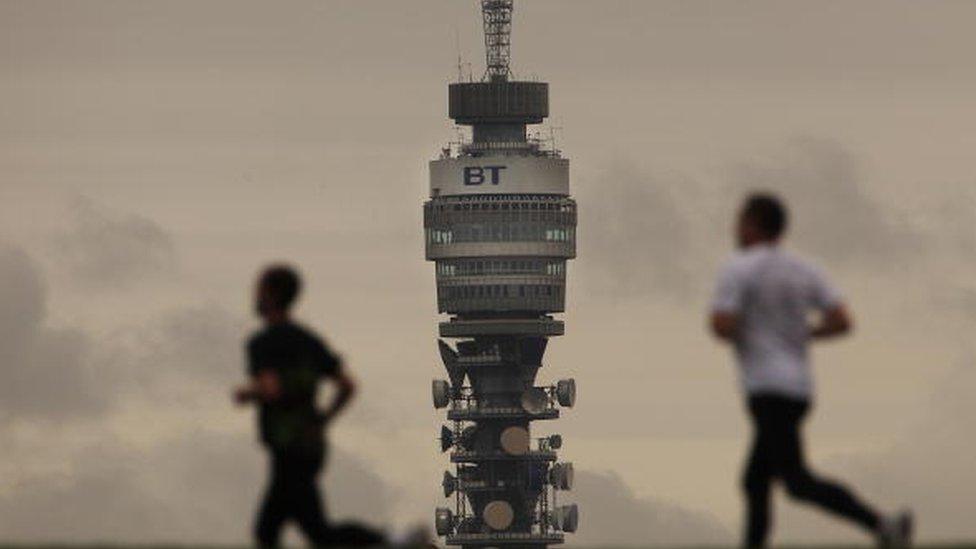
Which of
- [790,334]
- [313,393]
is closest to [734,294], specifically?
[790,334]

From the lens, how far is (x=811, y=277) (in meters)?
41.1

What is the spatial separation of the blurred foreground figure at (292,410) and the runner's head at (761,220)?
13.6 feet

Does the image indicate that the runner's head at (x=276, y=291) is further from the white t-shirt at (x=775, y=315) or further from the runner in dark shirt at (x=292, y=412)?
the white t-shirt at (x=775, y=315)

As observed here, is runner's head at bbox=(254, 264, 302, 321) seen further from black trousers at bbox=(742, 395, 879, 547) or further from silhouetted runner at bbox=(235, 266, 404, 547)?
black trousers at bbox=(742, 395, 879, 547)

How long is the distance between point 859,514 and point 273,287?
6.22 metres

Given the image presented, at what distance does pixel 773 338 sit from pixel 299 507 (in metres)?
5.02

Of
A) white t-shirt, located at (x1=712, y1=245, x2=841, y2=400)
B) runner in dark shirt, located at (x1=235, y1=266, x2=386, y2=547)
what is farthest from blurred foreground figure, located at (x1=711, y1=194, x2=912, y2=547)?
runner in dark shirt, located at (x1=235, y1=266, x2=386, y2=547)

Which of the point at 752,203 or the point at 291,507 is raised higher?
the point at 752,203

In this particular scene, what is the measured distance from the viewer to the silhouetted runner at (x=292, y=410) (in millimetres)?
41438

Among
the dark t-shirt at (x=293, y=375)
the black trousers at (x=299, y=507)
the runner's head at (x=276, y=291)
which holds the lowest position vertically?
the black trousers at (x=299, y=507)

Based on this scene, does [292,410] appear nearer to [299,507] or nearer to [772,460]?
[299,507]

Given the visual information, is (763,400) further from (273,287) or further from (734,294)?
(273,287)

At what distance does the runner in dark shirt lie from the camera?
41438mm

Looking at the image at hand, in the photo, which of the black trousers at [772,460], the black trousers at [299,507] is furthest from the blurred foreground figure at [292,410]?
the black trousers at [772,460]
